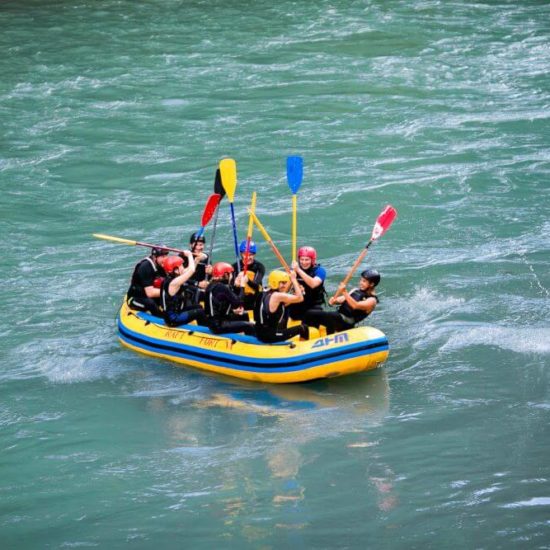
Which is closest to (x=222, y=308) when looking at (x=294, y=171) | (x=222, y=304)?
(x=222, y=304)

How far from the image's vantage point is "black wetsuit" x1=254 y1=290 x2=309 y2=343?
10.8 meters

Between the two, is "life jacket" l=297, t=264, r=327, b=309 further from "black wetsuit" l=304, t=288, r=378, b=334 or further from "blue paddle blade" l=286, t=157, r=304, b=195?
"blue paddle blade" l=286, t=157, r=304, b=195

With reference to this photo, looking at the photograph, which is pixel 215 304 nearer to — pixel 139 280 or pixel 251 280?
pixel 251 280

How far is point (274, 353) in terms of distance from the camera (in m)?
10.8

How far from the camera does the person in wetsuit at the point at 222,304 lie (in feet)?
36.5

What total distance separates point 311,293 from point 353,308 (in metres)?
0.51

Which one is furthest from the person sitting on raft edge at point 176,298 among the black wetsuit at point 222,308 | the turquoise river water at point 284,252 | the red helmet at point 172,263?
the turquoise river water at point 284,252

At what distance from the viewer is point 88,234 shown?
15500mm

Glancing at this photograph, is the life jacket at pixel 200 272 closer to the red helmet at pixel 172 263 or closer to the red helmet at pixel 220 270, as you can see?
the red helmet at pixel 172 263

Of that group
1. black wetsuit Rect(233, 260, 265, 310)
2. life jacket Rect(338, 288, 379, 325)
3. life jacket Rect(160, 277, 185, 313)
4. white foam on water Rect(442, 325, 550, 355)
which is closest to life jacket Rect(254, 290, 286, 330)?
life jacket Rect(338, 288, 379, 325)

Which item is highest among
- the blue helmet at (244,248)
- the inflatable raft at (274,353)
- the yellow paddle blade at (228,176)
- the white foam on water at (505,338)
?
the yellow paddle blade at (228,176)

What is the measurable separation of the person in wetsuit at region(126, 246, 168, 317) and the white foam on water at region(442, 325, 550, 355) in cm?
299

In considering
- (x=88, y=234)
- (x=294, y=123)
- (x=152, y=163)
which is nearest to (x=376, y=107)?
(x=294, y=123)

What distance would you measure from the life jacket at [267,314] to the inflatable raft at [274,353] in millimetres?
198
